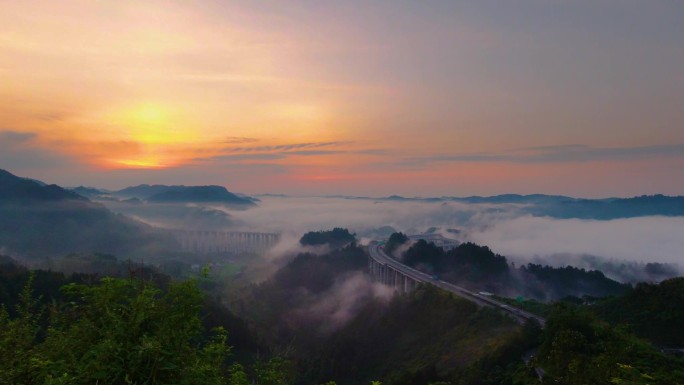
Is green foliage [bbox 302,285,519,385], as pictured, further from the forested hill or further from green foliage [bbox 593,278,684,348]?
the forested hill

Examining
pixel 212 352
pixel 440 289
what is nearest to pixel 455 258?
pixel 440 289

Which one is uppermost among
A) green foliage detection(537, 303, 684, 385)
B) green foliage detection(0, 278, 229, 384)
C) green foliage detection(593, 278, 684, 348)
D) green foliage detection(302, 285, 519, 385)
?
green foliage detection(0, 278, 229, 384)

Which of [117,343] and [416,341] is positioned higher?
[117,343]

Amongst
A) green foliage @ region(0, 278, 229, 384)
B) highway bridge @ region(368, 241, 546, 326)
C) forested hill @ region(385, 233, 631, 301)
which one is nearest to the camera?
green foliage @ region(0, 278, 229, 384)

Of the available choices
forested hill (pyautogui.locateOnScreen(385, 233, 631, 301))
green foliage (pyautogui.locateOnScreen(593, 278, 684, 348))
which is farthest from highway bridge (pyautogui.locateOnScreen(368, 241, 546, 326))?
green foliage (pyautogui.locateOnScreen(593, 278, 684, 348))

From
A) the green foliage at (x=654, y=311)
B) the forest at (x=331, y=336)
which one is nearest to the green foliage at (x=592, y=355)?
the forest at (x=331, y=336)

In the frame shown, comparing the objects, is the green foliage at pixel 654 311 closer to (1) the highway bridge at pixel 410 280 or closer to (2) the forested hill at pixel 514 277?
(1) the highway bridge at pixel 410 280

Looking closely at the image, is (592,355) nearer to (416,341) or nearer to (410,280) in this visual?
(416,341)

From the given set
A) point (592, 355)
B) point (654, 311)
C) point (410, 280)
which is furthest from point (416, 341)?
point (592, 355)
